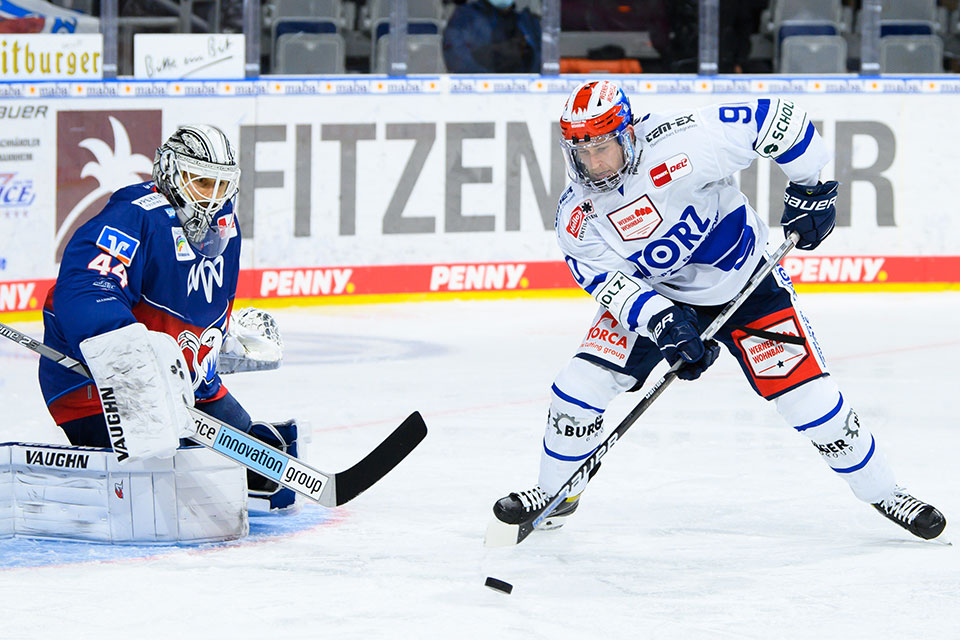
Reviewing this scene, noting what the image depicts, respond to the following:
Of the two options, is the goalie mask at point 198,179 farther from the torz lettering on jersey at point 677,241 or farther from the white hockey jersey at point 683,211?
the torz lettering on jersey at point 677,241

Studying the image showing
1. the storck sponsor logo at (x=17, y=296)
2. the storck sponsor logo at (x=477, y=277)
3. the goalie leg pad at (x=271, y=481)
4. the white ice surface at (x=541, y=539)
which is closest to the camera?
the white ice surface at (x=541, y=539)

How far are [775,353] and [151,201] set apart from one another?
1416mm

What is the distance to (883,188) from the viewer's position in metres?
7.78

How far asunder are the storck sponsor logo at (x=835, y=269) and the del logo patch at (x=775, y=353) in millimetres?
4384

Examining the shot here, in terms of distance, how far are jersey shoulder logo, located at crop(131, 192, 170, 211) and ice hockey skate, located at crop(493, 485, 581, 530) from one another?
100 cm

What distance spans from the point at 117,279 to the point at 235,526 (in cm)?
62

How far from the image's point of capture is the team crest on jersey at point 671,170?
3.32 m

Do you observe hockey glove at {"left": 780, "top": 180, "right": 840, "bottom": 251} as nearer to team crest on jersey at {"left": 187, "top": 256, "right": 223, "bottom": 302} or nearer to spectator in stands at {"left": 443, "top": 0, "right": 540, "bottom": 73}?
team crest on jersey at {"left": 187, "top": 256, "right": 223, "bottom": 302}

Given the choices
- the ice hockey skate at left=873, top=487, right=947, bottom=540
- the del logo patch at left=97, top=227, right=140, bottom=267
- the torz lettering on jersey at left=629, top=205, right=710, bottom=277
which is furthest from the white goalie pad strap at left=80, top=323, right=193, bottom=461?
the ice hockey skate at left=873, top=487, right=947, bottom=540

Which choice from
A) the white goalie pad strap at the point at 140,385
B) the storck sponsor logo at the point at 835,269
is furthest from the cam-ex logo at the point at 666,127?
the storck sponsor logo at the point at 835,269

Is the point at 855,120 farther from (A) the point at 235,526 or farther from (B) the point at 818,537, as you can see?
(A) the point at 235,526

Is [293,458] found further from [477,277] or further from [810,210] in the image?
[477,277]

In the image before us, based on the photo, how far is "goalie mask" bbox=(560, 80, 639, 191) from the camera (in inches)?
127

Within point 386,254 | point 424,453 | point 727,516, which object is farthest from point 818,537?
point 386,254
